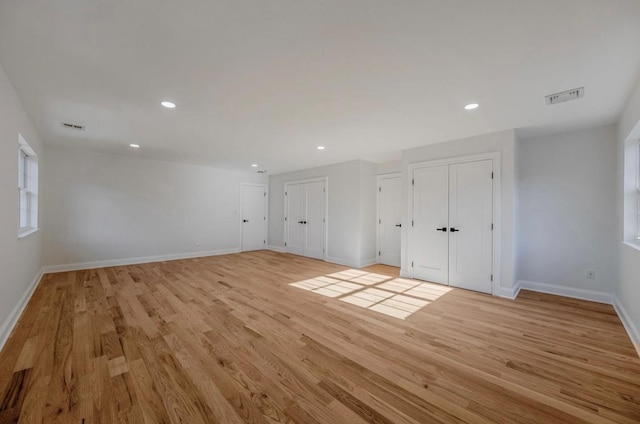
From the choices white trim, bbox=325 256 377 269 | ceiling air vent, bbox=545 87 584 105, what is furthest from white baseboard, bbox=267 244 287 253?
ceiling air vent, bbox=545 87 584 105

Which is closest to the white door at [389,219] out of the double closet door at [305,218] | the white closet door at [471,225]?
the double closet door at [305,218]

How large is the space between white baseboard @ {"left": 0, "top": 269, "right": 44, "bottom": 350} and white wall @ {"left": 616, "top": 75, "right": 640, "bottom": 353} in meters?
5.89

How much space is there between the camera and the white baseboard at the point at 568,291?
3558 mm

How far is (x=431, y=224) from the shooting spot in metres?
4.48

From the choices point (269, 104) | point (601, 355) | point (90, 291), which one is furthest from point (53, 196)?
point (601, 355)

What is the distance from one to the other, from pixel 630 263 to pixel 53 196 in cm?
906

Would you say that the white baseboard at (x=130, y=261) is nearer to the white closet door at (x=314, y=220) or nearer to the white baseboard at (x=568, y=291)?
the white closet door at (x=314, y=220)

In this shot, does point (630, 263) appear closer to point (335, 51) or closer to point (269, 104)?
point (335, 51)

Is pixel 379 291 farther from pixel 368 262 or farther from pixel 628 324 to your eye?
pixel 628 324

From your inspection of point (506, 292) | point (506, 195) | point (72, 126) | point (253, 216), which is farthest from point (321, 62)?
point (253, 216)

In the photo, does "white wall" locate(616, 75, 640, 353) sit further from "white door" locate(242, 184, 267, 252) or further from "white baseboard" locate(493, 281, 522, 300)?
"white door" locate(242, 184, 267, 252)

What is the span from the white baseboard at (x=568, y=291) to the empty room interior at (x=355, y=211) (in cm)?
2

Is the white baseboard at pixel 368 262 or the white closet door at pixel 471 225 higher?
the white closet door at pixel 471 225

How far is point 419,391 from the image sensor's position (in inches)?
68.6
